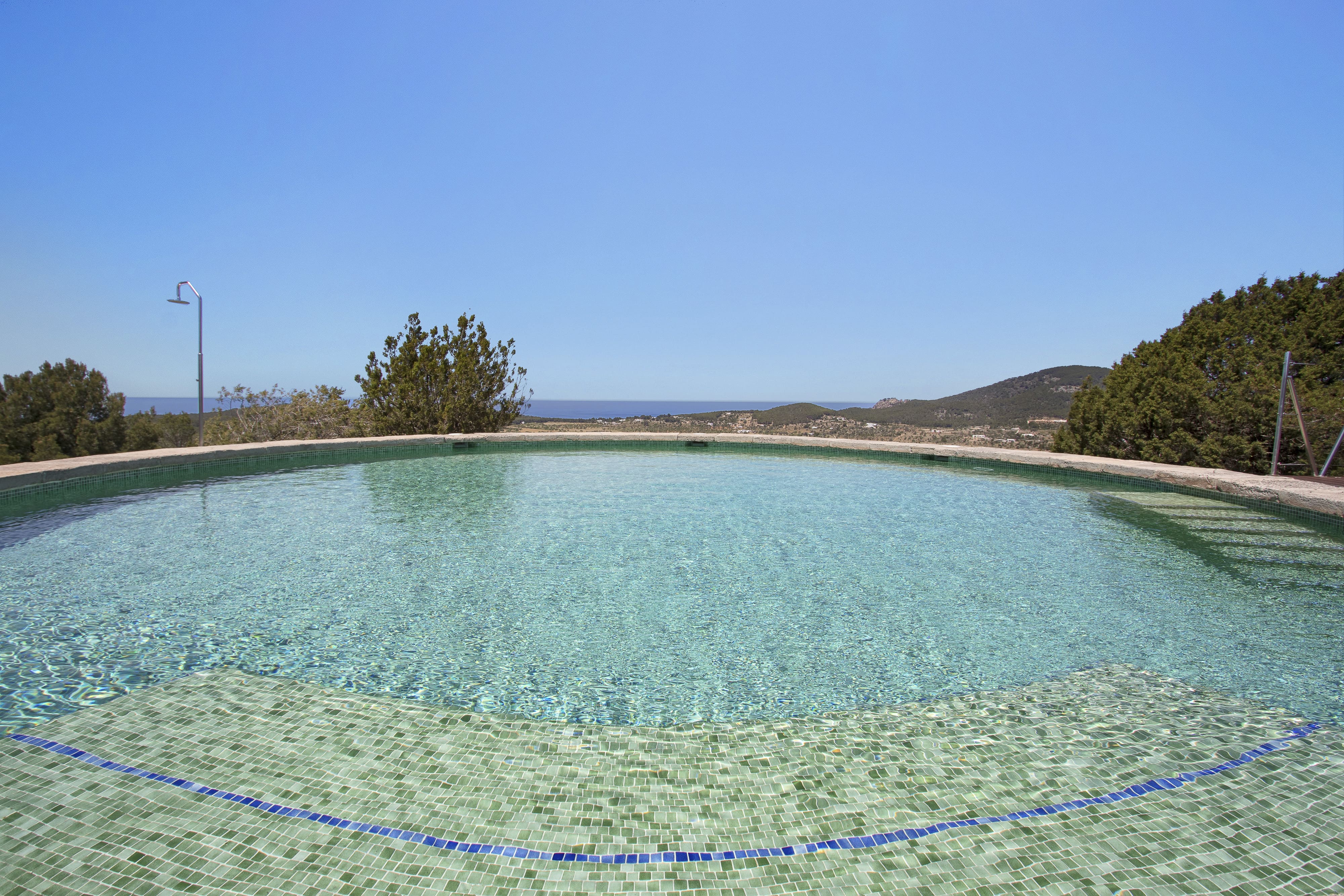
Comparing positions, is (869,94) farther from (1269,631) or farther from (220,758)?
(220,758)

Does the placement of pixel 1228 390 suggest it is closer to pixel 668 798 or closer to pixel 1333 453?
pixel 1333 453

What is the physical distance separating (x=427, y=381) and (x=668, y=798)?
11.7 metres

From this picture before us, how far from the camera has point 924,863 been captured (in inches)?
58.9

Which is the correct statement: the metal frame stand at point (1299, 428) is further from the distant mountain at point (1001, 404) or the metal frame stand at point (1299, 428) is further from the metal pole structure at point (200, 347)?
the metal pole structure at point (200, 347)

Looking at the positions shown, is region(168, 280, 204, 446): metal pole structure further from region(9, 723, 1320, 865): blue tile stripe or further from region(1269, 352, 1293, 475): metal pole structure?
region(1269, 352, 1293, 475): metal pole structure

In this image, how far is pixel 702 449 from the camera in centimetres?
1204

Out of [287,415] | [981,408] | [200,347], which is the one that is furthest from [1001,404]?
[200,347]

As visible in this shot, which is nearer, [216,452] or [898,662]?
[898,662]

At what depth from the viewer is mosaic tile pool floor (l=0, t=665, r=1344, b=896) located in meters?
1.43

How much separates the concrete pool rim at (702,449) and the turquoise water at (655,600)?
424 millimetres

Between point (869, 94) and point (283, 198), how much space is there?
1311cm

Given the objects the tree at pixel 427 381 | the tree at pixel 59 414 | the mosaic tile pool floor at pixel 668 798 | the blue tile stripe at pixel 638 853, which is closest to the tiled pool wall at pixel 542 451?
the tree at pixel 427 381

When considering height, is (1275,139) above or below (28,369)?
above

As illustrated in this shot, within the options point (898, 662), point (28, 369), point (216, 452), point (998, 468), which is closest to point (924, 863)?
point (898, 662)
